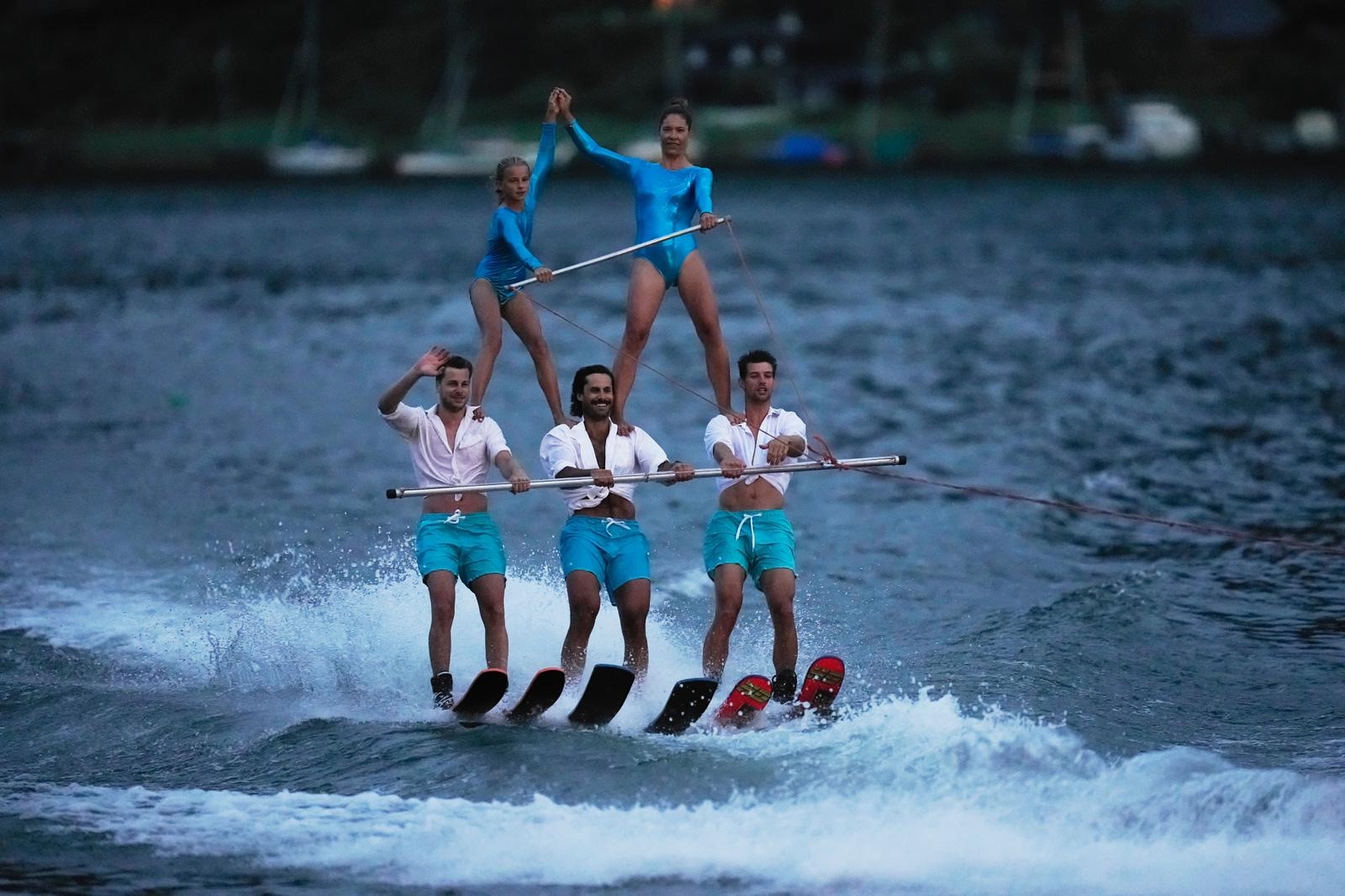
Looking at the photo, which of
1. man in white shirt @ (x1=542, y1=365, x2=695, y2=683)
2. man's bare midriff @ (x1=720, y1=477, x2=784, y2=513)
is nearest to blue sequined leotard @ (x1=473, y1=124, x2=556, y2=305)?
man in white shirt @ (x1=542, y1=365, x2=695, y2=683)

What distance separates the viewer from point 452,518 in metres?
12.6

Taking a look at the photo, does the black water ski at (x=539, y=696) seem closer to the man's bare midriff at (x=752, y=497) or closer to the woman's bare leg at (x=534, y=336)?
the man's bare midriff at (x=752, y=497)

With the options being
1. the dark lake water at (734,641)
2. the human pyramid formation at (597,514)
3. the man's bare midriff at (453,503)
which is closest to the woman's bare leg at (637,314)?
the dark lake water at (734,641)

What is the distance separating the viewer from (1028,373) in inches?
1467

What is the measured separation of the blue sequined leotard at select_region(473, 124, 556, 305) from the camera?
1340 centimetres

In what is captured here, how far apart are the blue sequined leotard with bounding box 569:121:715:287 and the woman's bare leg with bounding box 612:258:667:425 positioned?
0.09m

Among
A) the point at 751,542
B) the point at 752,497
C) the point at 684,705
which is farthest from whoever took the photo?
the point at 752,497

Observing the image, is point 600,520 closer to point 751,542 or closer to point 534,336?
point 751,542

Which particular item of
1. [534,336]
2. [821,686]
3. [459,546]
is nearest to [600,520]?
[459,546]

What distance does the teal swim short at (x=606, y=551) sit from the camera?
40.8 ft

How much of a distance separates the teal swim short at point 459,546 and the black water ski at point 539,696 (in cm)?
88

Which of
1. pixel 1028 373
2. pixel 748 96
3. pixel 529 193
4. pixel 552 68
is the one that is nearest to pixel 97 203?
pixel 552 68

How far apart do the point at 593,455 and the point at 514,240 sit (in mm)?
1854

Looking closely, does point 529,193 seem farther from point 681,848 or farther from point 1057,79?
point 1057,79
